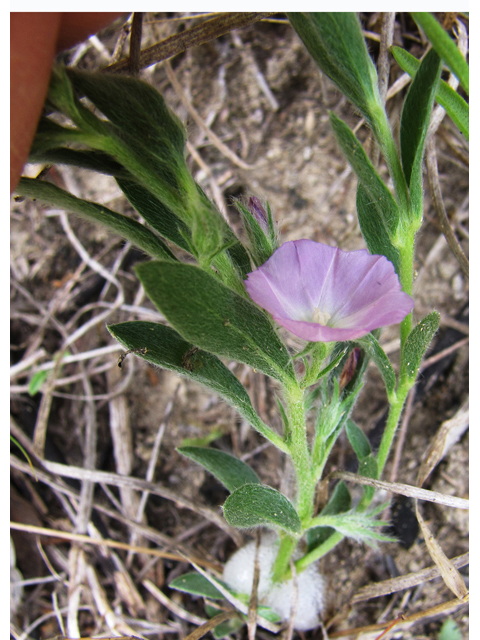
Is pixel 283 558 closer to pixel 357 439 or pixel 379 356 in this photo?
pixel 357 439

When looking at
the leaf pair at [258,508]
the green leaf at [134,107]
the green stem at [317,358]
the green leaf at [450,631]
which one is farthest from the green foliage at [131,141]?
the green leaf at [450,631]

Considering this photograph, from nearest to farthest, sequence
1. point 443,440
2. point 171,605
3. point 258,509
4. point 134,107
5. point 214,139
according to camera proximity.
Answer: point 134,107 < point 258,509 < point 443,440 < point 171,605 < point 214,139

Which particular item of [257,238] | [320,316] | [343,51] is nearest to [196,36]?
[343,51]

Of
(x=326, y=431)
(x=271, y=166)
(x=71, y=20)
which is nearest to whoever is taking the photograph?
(x=71, y=20)

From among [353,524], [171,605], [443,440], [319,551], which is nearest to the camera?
[353,524]

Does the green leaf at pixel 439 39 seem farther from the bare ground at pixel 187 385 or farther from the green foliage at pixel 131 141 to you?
the bare ground at pixel 187 385

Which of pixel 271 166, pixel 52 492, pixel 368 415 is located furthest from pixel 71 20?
pixel 52 492

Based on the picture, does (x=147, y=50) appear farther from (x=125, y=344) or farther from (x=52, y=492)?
(x=52, y=492)
